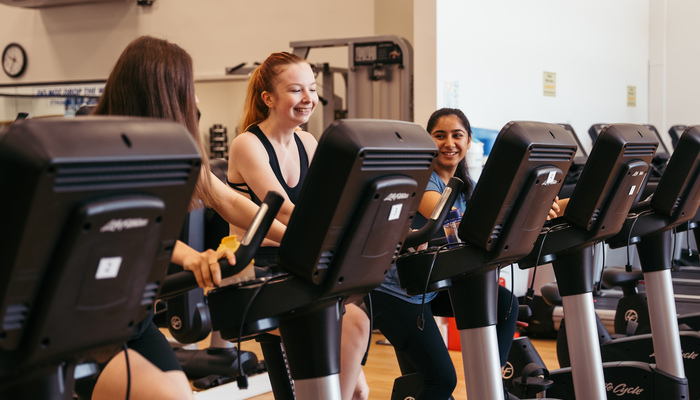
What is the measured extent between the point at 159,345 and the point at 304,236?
1.39ft

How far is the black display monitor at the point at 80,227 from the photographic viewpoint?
41.9 inches

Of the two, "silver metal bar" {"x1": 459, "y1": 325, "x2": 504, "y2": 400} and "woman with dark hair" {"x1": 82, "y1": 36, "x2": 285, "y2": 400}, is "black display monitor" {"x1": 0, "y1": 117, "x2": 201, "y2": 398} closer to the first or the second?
"woman with dark hair" {"x1": 82, "y1": 36, "x2": 285, "y2": 400}

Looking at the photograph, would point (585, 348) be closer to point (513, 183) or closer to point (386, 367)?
point (513, 183)

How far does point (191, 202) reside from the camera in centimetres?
194

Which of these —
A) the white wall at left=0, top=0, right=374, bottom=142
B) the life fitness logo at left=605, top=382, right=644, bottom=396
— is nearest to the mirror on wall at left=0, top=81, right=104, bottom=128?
the white wall at left=0, top=0, right=374, bottom=142

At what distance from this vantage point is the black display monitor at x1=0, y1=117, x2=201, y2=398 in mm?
1063

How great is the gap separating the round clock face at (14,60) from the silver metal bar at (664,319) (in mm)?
9982

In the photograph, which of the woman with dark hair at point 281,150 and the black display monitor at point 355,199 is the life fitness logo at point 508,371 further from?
the black display monitor at point 355,199

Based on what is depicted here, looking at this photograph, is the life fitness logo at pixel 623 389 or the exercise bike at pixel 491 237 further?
the life fitness logo at pixel 623 389

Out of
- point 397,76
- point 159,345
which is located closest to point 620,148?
point 159,345

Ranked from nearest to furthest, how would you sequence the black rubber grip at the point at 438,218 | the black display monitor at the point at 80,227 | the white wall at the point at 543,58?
1. the black display monitor at the point at 80,227
2. the black rubber grip at the point at 438,218
3. the white wall at the point at 543,58

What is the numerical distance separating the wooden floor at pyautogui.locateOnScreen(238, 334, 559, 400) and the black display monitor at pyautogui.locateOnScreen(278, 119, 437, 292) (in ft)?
8.09

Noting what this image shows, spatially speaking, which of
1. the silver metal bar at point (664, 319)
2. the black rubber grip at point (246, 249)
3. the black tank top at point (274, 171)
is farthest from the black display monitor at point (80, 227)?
the silver metal bar at point (664, 319)

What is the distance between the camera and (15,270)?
109cm
